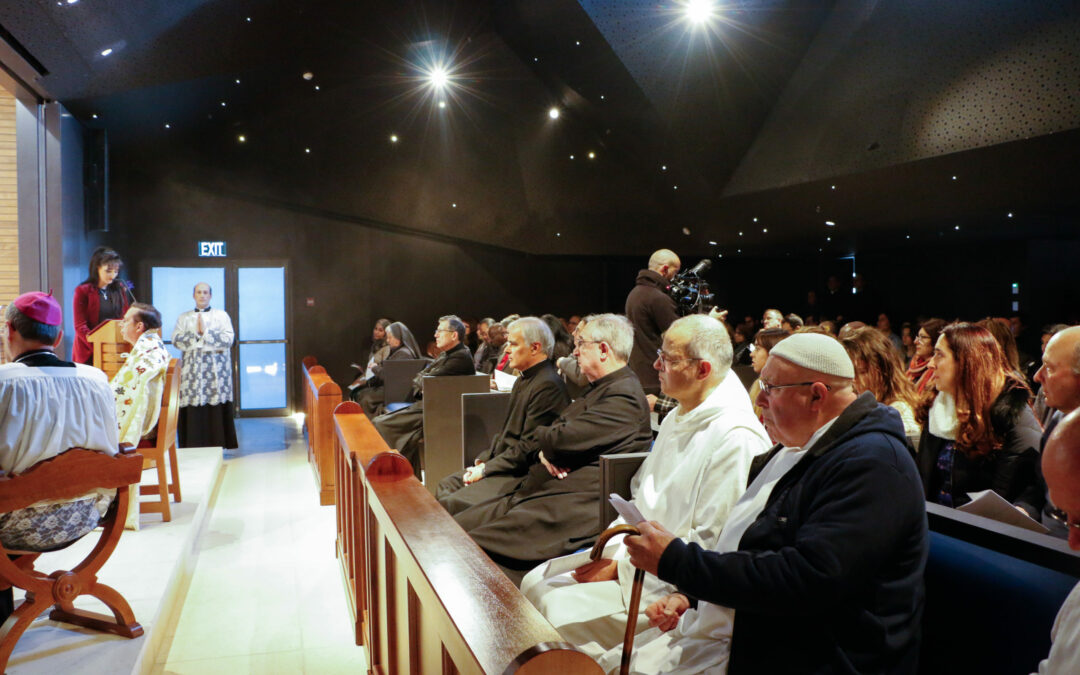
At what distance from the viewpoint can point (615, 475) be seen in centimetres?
271

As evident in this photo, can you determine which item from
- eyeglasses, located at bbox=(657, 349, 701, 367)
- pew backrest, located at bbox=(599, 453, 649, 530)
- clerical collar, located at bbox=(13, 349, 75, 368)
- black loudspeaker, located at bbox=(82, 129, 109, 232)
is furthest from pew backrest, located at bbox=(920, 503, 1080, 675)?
black loudspeaker, located at bbox=(82, 129, 109, 232)

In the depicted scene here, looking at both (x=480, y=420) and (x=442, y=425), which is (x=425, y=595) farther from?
(x=442, y=425)

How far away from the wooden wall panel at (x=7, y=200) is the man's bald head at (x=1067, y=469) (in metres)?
7.48

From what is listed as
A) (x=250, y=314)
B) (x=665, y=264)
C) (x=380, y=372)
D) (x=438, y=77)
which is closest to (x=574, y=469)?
(x=665, y=264)

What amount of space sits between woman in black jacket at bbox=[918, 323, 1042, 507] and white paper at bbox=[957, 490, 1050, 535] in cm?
92

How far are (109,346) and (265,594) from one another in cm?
256

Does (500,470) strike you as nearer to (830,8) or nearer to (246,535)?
(246,535)

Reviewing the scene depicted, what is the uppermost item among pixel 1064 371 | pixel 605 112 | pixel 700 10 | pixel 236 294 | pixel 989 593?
pixel 700 10

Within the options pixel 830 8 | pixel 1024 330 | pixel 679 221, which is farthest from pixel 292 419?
pixel 1024 330

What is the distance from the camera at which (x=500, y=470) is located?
3801 millimetres

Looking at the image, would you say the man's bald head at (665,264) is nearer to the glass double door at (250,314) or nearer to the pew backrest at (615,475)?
the pew backrest at (615,475)

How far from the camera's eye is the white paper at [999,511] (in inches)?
69.7

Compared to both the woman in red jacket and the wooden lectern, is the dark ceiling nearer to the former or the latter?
the woman in red jacket

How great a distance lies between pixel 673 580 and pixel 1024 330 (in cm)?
790
